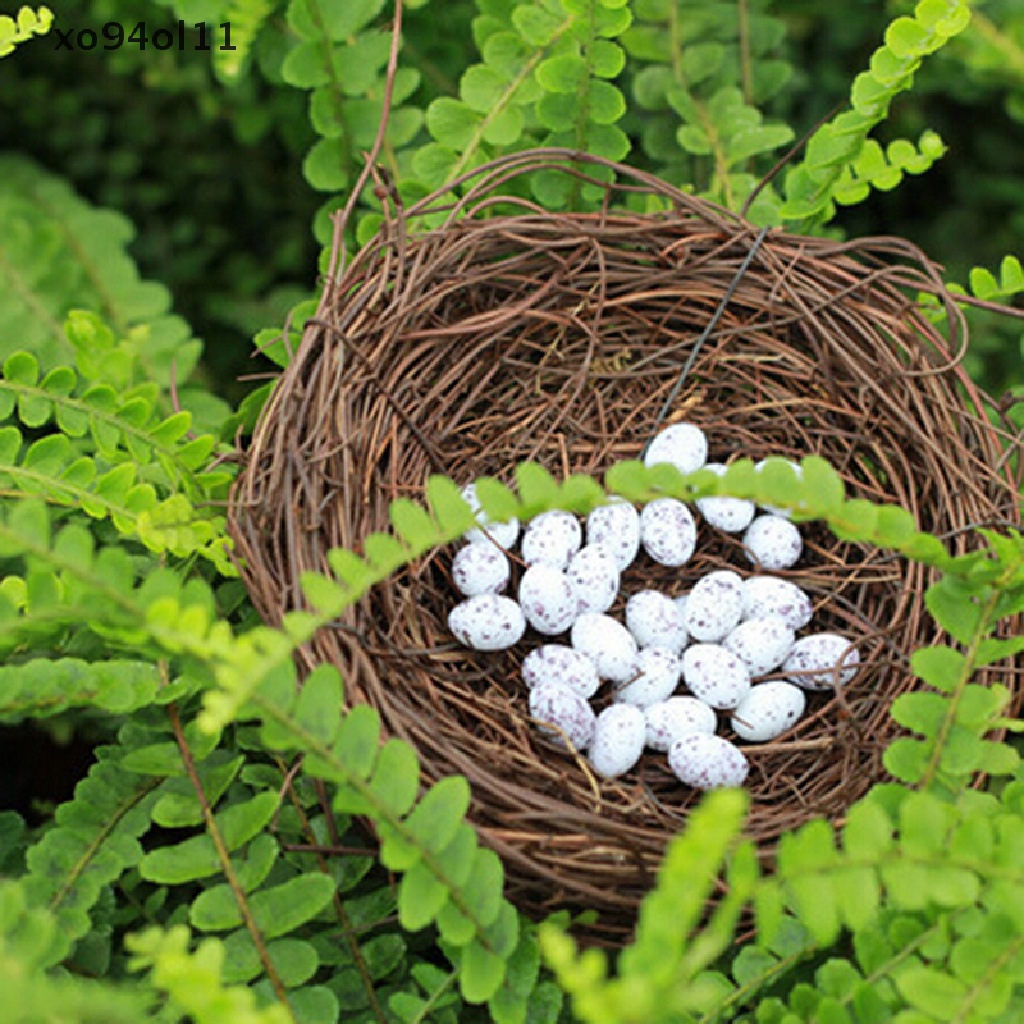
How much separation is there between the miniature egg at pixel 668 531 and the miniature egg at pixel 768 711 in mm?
221

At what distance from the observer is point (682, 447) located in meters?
1.62

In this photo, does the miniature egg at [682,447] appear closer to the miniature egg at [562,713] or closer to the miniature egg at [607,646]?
the miniature egg at [607,646]

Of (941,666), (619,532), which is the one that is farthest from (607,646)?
(941,666)

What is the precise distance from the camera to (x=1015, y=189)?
2.15m

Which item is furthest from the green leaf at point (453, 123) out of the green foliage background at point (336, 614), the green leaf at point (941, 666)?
the green leaf at point (941, 666)

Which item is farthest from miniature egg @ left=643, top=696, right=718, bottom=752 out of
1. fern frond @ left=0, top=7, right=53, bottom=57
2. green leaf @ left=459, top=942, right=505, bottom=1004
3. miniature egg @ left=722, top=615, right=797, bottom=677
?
fern frond @ left=0, top=7, right=53, bottom=57

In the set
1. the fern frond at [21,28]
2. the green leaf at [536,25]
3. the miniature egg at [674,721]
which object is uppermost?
the fern frond at [21,28]

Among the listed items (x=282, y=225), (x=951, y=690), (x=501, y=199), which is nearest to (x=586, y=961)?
(x=951, y=690)

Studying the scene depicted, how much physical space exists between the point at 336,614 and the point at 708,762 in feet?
1.96

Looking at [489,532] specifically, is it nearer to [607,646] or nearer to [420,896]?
[607,646]

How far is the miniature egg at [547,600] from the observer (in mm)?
1541

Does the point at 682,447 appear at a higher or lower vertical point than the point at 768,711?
higher

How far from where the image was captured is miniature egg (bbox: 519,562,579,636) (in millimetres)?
1541

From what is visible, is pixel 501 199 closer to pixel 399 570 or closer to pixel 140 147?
pixel 399 570
